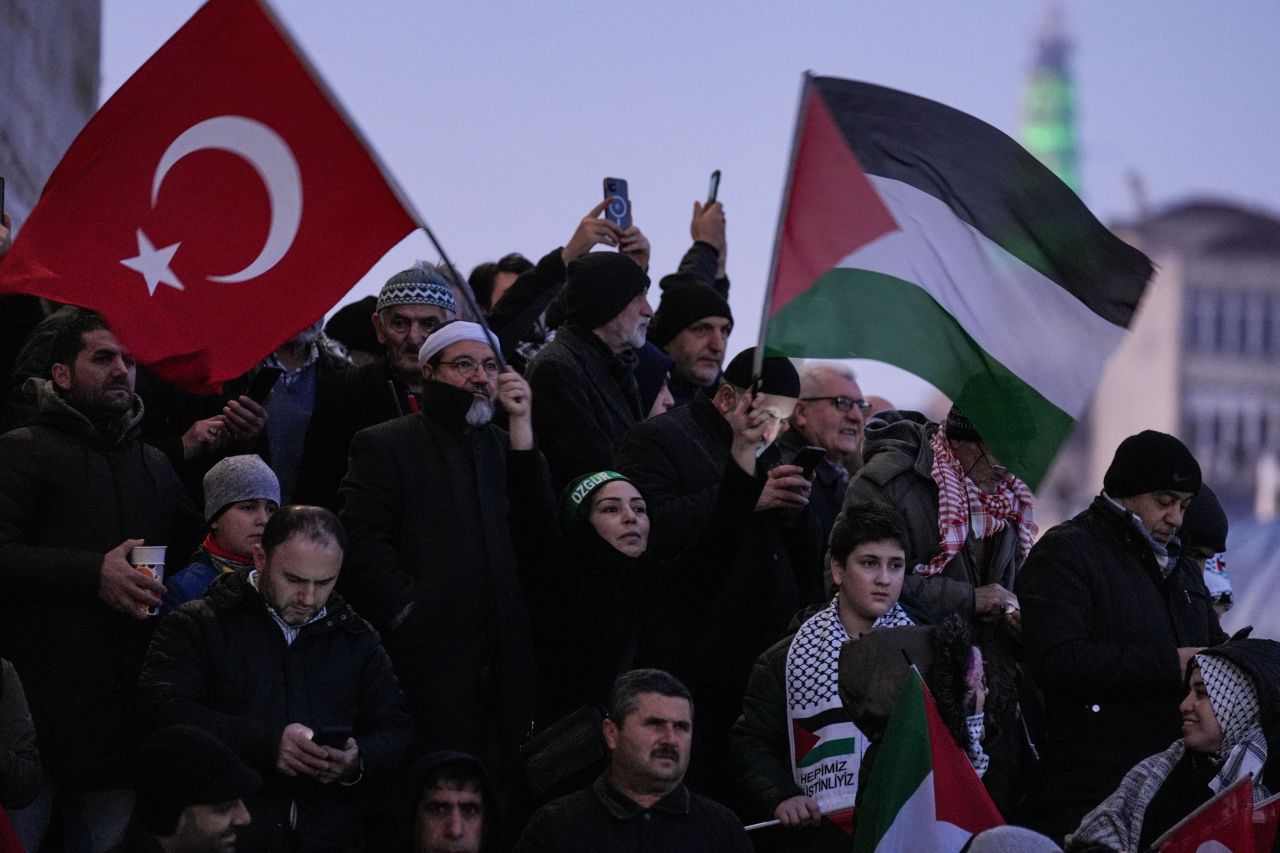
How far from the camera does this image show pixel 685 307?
10469 millimetres

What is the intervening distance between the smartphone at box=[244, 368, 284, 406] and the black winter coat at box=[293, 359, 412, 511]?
351 mm

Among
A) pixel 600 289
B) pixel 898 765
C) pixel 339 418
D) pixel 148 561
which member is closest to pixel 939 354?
pixel 898 765

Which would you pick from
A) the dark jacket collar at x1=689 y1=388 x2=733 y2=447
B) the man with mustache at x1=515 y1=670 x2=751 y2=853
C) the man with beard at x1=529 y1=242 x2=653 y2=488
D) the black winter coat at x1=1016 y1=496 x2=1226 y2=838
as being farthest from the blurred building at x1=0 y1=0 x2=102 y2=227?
the black winter coat at x1=1016 y1=496 x2=1226 y2=838

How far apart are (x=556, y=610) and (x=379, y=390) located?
4.78ft

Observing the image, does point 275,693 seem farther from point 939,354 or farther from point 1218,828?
point 1218,828

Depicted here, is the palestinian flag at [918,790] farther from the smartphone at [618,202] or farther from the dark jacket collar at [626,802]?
the smartphone at [618,202]

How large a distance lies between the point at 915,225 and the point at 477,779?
Answer: 7.67 ft

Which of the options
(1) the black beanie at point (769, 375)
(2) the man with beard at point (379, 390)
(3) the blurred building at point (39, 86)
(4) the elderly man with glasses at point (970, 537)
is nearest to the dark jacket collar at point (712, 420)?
(1) the black beanie at point (769, 375)

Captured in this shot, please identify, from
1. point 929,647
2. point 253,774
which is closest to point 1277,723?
point 929,647

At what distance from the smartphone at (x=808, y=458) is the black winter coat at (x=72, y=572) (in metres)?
2.38

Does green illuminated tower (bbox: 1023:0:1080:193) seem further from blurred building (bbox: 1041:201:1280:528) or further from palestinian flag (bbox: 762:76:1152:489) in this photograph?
palestinian flag (bbox: 762:76:1152:489)

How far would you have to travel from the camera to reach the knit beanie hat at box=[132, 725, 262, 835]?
6.31 metres

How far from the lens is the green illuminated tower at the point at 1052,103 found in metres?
162

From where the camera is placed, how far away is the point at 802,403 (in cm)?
1022
